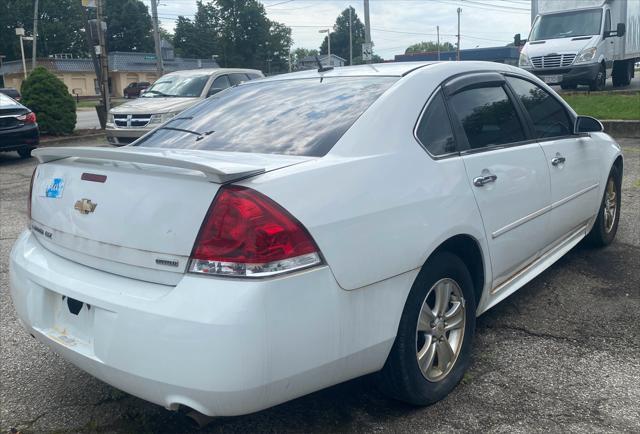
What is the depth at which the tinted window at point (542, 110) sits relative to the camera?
3.93m

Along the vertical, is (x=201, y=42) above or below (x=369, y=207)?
above

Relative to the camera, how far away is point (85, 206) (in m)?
2.59

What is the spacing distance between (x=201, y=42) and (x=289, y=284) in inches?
3788

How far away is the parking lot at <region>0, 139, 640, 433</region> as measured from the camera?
9.02 ft

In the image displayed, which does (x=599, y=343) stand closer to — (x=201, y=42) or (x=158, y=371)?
(x=158, y=371)

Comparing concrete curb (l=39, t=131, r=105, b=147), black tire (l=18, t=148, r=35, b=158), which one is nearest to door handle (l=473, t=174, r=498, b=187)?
black tire (l=18, t=148, r=35, b=158)

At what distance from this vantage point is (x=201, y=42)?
9338 centimetres

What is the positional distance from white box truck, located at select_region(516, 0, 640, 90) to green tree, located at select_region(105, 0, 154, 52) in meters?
84.5

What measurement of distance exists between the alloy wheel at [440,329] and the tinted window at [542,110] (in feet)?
4.68

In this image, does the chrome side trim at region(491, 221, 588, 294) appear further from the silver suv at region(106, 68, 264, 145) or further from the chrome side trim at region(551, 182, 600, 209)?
the silver suv at region(106, 68, 264, 145)

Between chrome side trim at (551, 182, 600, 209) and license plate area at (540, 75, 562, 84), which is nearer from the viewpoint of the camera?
chrome side trim at (551, 182, 600, 209)

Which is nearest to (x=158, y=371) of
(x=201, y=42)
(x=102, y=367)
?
(x=102, y=367)

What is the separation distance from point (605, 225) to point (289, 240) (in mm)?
3694

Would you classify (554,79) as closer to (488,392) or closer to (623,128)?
(623,128)
